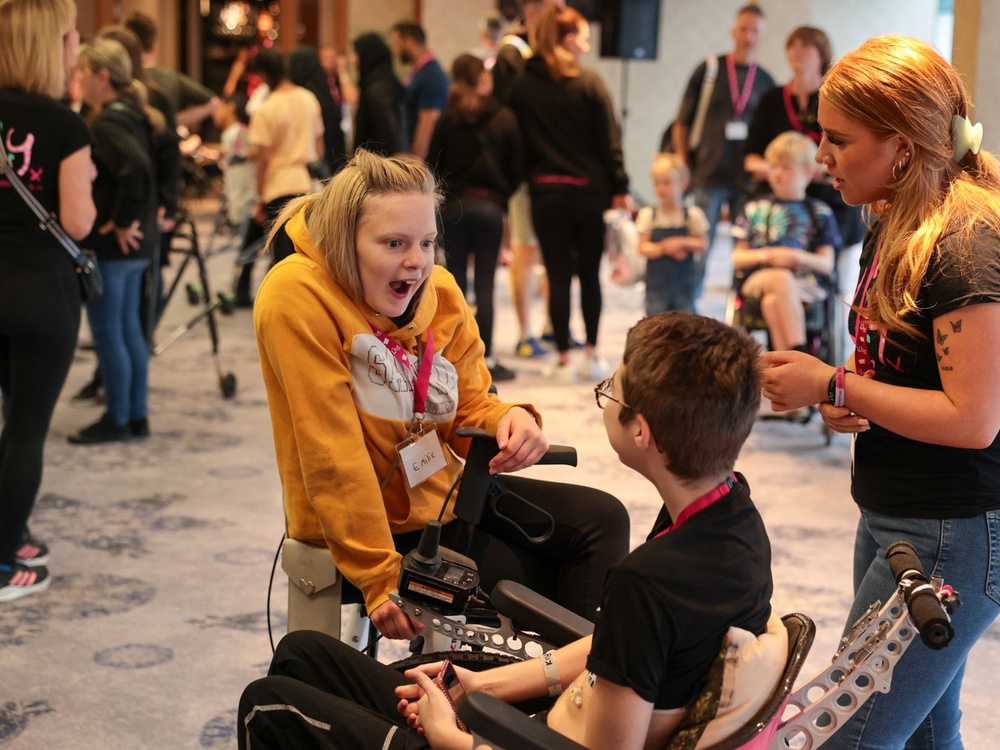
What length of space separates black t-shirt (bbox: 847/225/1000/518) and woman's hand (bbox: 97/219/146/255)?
324 centimetres

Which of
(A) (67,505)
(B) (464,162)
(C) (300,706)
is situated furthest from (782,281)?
(C) (300,706)

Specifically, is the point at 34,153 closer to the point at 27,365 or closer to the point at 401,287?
the point at 27,365

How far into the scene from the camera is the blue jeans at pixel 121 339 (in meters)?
4.49

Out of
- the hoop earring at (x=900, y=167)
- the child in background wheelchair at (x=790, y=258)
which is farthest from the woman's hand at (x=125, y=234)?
the hoop earring at (x=900, y=167)

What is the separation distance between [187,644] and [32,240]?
1.14 meters

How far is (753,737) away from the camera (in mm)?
1416

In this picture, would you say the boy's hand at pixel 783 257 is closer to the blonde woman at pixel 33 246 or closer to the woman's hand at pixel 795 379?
the blonde woman at pixel 33 246

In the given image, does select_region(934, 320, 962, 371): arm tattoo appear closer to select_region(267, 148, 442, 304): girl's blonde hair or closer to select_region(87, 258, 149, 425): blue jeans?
select_region(267, 148, 442, 304): girl's blonde hair

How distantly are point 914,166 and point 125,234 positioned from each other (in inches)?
132

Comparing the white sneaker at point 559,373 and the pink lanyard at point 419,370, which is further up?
the pink lanyard at point 419,370

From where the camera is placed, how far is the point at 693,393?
1463mm

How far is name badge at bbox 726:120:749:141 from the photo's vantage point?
654 cm

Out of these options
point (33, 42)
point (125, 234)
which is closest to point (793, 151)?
point (125, 234)

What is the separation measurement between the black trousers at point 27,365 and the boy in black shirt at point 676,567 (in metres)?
1.86
